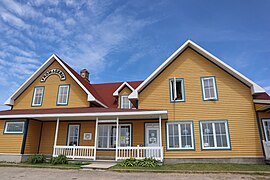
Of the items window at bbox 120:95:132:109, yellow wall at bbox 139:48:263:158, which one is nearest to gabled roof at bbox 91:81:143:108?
window at bbox 120:95:132:109

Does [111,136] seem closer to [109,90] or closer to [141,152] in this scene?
[141,152]

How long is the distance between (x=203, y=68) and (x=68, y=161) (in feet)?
38.2

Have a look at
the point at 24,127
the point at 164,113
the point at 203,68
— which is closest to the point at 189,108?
the point at 164,113

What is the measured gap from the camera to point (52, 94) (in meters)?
16.3

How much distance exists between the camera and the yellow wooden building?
12359 mm

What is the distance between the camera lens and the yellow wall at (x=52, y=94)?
51.4 feet

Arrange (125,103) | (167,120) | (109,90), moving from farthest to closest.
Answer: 1. (109,90)
2. (125,103)
3. (167,120)

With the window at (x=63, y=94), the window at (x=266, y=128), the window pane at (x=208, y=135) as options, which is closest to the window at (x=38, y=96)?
the window at (x=63, y=94)

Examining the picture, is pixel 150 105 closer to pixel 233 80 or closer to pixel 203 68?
pixel 203 68

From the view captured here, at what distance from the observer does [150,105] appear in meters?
14.0

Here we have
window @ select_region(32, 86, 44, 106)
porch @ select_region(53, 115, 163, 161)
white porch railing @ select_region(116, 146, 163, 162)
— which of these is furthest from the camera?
window @ select_region(32, 86, 44, 106)

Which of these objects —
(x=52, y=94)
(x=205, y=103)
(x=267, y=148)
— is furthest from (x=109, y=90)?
(x=267, y=148)

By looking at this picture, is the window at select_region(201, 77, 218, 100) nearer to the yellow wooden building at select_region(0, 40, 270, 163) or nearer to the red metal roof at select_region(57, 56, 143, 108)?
the yellow wooden building at select_region(0, 40, 270, 163)

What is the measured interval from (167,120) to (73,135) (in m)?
7.49
